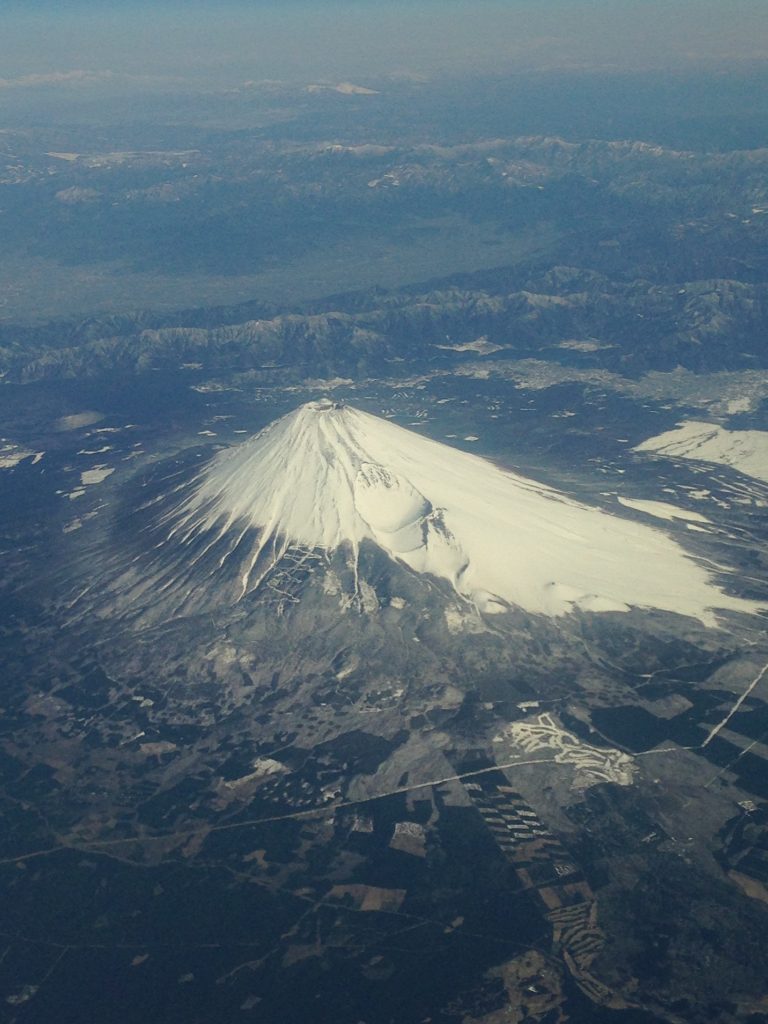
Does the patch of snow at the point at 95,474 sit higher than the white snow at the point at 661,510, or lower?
lower

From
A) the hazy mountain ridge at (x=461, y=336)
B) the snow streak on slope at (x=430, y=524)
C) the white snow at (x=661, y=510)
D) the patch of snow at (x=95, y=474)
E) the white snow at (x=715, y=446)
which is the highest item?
the snow streak on slope at (x=430, y=524)

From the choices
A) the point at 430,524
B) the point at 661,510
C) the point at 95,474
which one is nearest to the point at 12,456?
the point at 95,474

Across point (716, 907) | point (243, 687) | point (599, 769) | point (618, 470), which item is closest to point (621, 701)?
point (599, 769)

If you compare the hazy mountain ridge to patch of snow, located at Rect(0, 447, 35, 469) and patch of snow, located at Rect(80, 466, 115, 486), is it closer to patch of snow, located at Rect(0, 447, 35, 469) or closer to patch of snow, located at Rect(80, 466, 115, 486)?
patch of snow, located at Rect(0, 447, 35, 469)

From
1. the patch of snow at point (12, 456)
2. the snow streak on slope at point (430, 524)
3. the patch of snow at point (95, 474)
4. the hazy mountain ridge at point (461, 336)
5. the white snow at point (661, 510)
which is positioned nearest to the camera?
the snow streak on slope at point (430, 524)

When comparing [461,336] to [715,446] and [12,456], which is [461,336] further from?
[12,456]

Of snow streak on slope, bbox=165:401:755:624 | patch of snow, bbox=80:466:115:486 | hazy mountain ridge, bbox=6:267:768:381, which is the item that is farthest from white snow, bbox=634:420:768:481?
patch of snow, bbox=80:466:115:486

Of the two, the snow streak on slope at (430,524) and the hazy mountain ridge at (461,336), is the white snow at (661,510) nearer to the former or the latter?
the snow streak on slope at (430,524)

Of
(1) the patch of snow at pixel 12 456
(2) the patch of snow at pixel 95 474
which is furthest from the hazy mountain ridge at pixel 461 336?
(2) the patch of snow at pixel 95 474
